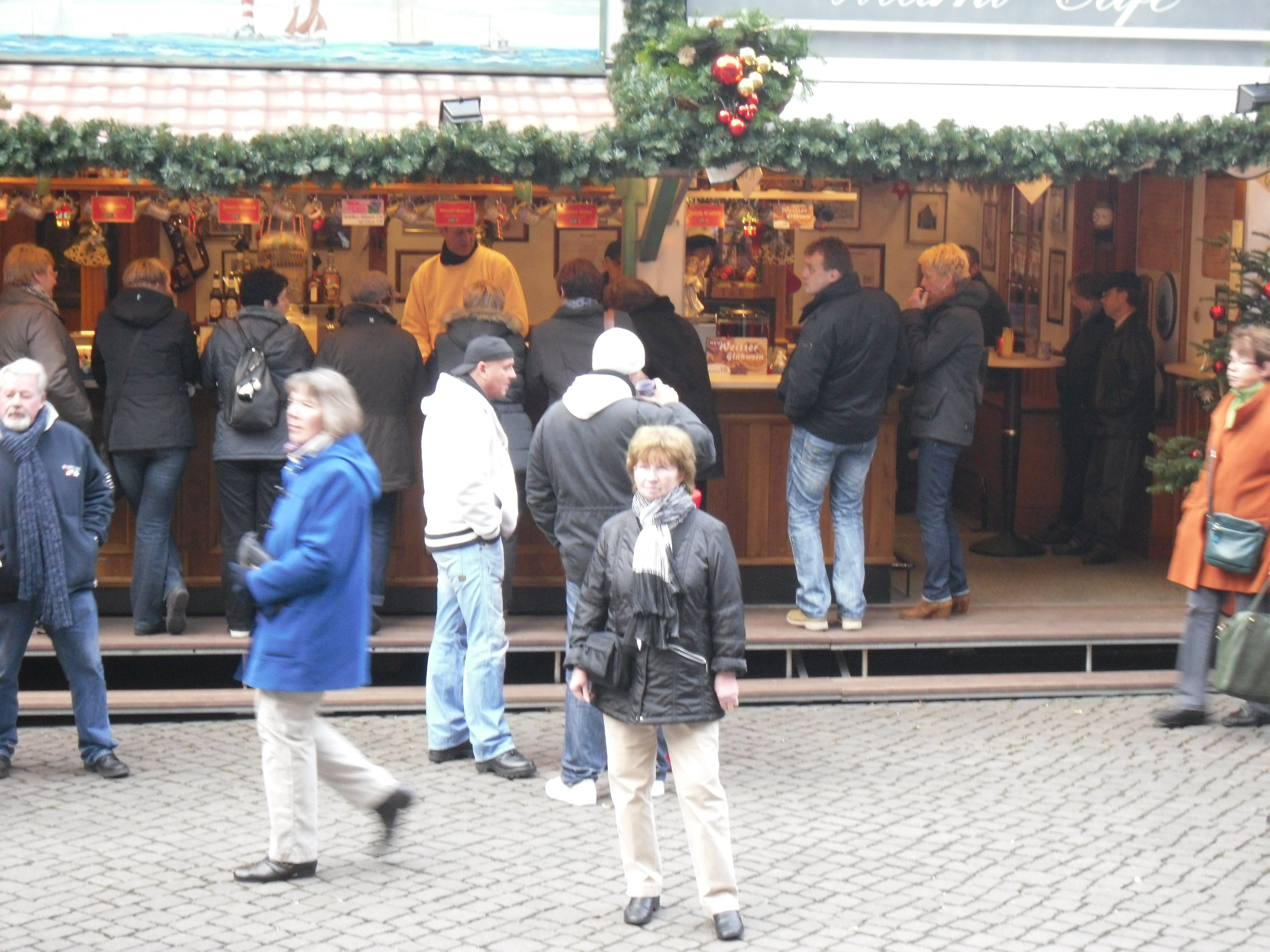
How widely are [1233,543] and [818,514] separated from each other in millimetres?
2000

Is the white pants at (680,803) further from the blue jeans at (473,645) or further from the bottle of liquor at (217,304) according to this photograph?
the bottle of liquor at (217,304)

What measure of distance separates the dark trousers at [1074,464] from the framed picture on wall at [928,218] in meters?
3.41

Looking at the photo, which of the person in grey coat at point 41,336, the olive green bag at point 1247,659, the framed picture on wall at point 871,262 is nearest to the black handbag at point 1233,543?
the olive green bag at point 1247,659

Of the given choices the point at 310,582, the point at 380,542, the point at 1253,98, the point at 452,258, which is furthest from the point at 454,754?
the point at 1253,98

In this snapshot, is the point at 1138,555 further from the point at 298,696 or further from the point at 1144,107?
the point at 298,696

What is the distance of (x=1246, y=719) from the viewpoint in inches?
291

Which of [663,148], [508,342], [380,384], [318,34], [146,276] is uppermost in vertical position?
[318,34]

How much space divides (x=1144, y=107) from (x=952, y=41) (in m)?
1.03

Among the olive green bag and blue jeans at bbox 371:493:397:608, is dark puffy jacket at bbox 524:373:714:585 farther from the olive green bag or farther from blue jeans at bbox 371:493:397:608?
the olive green bag

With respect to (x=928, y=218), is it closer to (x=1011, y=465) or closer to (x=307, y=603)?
(x=1011, y=465)

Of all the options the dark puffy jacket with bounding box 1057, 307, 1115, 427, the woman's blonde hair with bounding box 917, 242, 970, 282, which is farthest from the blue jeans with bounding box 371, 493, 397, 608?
the dark puffy jacket with bounding box 1057, 307, 1115, 427

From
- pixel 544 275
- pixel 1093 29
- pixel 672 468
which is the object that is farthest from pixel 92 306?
pixel 672 468

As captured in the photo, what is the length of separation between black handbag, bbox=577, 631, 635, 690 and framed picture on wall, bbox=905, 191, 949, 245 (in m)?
9.37

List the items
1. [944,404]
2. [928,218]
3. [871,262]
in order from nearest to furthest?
[944,404]
[871,262]
[928,218]
